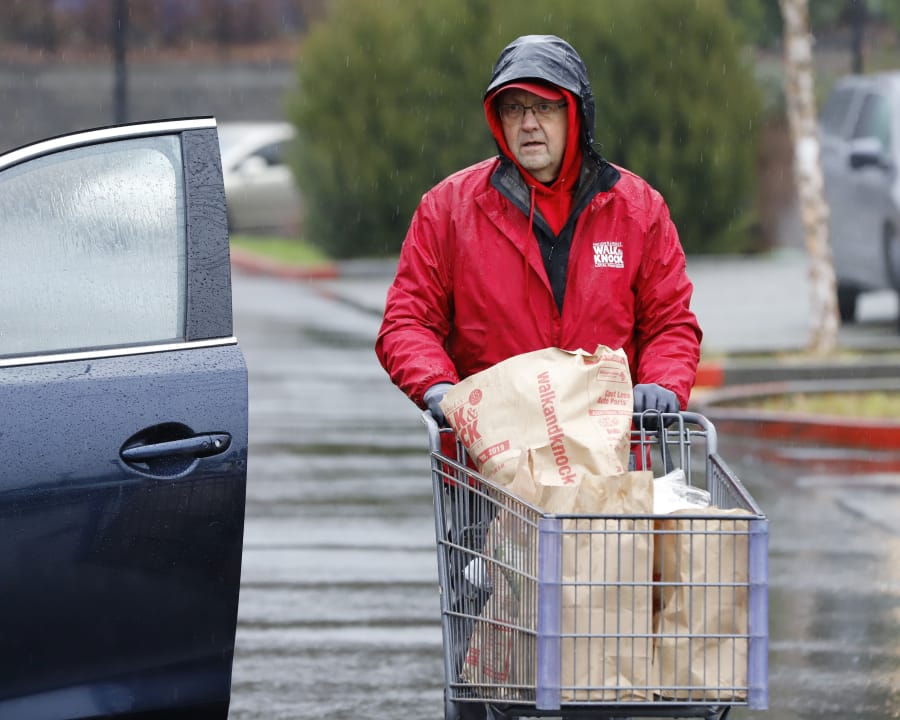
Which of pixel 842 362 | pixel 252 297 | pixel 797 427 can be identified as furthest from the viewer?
pixel 252 297

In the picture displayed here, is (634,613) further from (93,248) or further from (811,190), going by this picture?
(811,190)

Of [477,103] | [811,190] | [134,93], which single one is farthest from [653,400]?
[134,93]

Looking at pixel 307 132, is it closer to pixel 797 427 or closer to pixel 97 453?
pixel 797 427

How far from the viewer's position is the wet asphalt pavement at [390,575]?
6.52 m

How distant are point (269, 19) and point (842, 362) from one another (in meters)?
37.9

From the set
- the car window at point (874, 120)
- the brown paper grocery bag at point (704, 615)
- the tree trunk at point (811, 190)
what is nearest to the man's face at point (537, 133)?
the brown paper grocery bag at point (704, 615)

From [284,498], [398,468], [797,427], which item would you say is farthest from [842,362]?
[284,498]

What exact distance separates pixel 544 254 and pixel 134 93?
40077mm

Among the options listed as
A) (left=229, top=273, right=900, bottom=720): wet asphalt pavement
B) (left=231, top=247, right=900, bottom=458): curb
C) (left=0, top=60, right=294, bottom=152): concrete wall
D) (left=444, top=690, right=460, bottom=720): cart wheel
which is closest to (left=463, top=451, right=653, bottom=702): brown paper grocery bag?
(left=444, top=690, right=460, bottom=720): cart wheel

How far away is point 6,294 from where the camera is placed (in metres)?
4.55

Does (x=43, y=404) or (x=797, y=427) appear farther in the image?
(x=797, y=427)

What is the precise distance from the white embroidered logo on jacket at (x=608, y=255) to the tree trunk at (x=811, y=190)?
1093cm

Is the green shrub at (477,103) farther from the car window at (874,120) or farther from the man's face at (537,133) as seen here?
the man's face at (537,133)

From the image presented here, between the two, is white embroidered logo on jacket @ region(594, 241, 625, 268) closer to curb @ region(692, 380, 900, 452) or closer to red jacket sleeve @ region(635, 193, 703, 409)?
red jacket sleeve @ region(635, 193, 703, 409)
